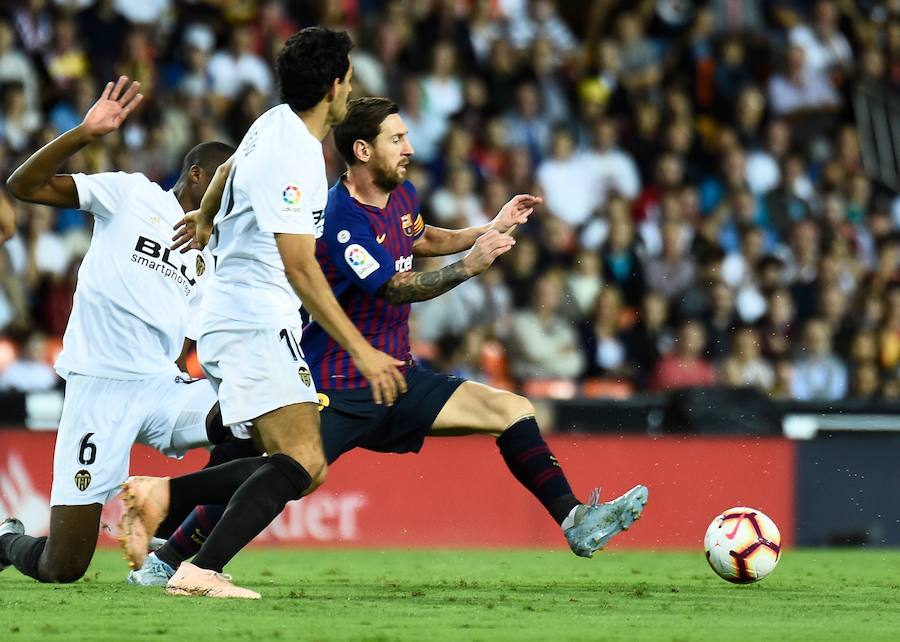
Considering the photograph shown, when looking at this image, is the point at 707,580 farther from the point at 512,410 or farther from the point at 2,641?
the point at 2,641

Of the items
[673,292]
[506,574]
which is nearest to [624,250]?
[673,292]

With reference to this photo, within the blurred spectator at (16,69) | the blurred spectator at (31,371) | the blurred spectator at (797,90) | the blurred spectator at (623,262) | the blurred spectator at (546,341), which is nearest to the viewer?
the blurred spectator at (31,371)

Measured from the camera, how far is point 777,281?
13.6 m

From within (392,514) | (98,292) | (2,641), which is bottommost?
(392,514)

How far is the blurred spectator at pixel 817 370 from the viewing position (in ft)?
41.5

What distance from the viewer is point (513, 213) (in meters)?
7.34

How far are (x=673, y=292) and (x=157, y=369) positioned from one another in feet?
21.6

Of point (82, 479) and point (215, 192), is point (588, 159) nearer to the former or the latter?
point (82, 479)

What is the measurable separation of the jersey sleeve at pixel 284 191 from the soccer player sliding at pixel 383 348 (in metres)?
0.90

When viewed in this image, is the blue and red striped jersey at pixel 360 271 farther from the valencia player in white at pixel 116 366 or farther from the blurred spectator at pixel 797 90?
the blurred spectator at pixel 797 90

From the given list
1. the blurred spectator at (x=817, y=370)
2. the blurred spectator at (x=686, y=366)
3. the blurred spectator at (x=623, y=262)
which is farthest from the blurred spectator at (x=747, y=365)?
the blurred spectator at (x=623, y=262)

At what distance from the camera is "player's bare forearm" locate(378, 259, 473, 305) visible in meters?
6.89

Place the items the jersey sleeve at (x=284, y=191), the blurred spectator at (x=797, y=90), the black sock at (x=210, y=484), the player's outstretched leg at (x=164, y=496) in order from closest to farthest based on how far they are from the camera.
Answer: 1. the jersey sleeve at (x=284, y=191)
2. the player's outstretched leg at (x=164, y=496)
3. the black sock at (x=210, y=484)
4. the blurred spectator at (x=797, y=90)

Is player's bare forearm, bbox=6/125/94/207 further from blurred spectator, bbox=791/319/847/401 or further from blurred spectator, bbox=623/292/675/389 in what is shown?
blurred spectator, bbox=791/319/847/401
